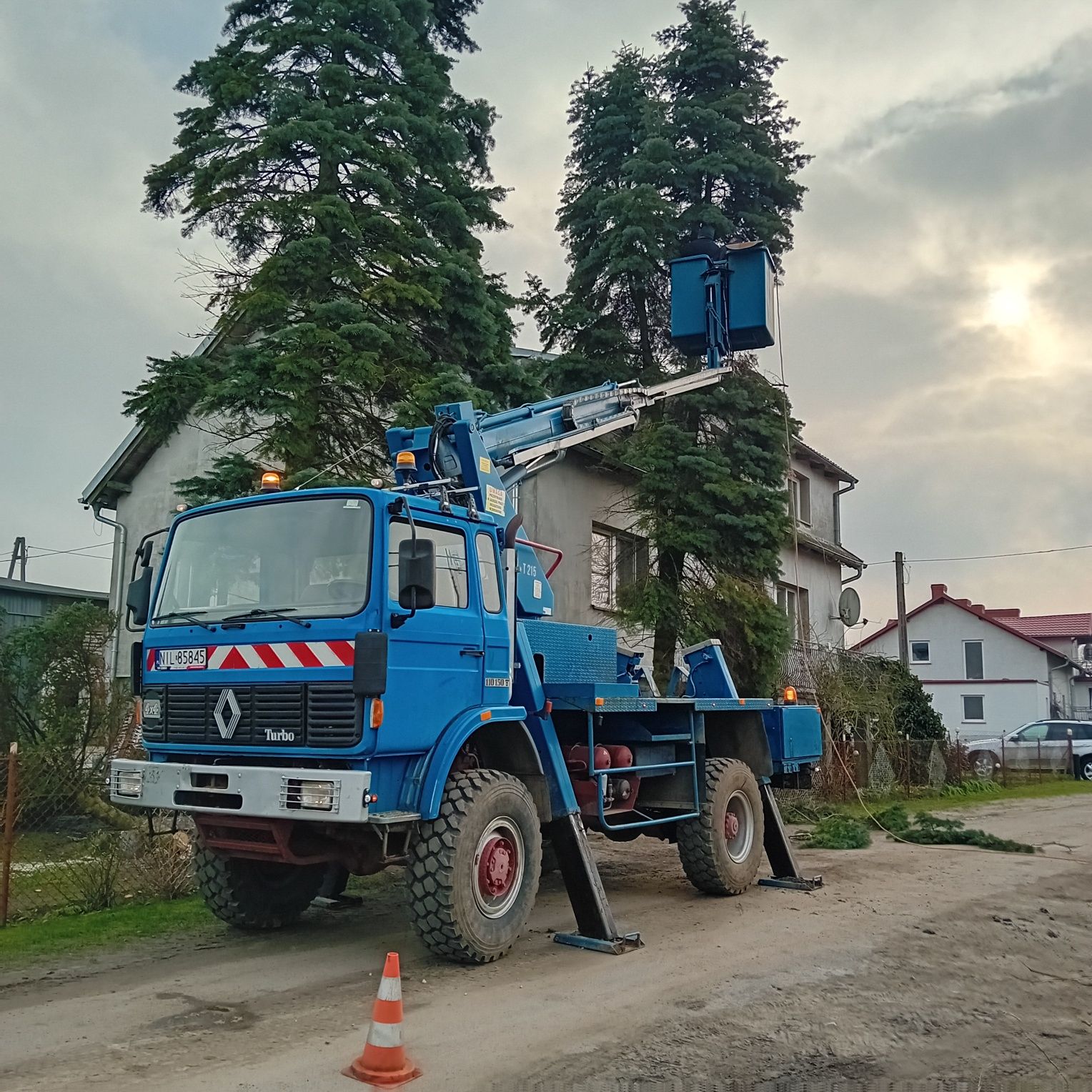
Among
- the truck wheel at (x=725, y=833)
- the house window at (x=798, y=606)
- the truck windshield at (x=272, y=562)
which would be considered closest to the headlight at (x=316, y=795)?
the truck windshield at (x=272, y=562)

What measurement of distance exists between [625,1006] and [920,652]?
41.8m

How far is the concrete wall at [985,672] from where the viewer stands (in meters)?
42.1

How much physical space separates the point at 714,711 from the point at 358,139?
7.55 m

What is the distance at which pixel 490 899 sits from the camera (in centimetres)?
713

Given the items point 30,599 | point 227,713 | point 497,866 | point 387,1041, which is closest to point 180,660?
point 227,713

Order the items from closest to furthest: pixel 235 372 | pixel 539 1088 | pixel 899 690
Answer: pixel 539 1088 < pixel 235 372 < pixel 899 690

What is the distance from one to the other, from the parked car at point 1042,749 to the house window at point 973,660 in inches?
526

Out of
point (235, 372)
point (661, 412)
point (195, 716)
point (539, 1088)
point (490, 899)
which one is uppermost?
point (661, 412)

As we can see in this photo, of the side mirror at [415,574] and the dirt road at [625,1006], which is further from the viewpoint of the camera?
the side mirror at [415,574]

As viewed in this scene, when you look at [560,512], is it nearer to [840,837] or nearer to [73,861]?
[840,837]

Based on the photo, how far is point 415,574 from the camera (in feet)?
21.6

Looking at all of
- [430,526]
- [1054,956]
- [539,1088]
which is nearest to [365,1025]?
[539,1088]

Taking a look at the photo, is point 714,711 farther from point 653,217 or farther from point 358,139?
point 653,217

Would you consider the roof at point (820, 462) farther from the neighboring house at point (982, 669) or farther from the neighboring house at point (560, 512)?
the neighboring house at point (982, 669)
